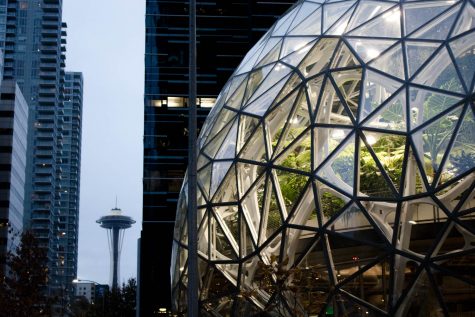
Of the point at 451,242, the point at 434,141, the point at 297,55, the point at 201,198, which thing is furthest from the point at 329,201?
the point at 201,198

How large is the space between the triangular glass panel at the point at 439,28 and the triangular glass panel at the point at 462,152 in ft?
7.69

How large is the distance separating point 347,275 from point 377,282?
73 centimetres

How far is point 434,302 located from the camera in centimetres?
1778

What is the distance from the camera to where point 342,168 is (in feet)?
63.7

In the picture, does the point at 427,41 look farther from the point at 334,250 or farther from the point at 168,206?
the point at 168,206

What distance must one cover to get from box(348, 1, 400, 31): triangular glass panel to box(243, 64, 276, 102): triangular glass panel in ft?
9.08

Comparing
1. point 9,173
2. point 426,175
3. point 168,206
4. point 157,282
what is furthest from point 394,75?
point 9,173

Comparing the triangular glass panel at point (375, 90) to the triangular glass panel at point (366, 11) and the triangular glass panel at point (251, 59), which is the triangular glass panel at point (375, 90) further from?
the triangular glass panel at point (251, 59)

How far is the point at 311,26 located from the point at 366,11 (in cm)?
198

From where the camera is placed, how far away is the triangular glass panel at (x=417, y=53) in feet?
63.6

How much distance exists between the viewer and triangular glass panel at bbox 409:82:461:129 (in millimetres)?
18469

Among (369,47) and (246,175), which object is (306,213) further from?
(369,47)

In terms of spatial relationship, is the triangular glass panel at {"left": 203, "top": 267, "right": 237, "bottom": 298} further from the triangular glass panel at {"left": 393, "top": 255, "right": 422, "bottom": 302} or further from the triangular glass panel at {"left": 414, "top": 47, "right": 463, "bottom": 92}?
the triangular glass panel at {"left": 414, "top": 47, "right": 463, "bottom": 92}

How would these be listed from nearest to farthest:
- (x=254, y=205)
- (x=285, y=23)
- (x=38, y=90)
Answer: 1. (x=254, y=205)
2. (x=285, y=23)
3. (x=38, y=90)
